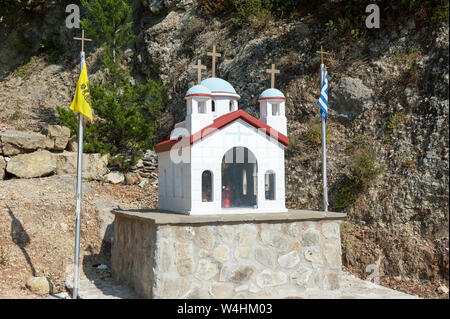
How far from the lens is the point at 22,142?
1263cm

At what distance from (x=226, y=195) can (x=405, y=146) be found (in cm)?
427

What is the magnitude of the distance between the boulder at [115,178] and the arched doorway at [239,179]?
211 inches

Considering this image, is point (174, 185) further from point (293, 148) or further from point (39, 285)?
point (293, 148)

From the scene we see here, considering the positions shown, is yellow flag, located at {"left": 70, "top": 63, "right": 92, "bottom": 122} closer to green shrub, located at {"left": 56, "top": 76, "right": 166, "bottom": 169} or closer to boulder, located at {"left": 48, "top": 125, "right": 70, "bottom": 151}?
green shrub, located at {"left": 56, "top": 76, "right": 166, "bottom": 169}

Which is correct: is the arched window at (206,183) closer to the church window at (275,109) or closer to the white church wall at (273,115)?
the white church wall at (273,115)

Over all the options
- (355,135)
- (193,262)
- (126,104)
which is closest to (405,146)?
(355,135)

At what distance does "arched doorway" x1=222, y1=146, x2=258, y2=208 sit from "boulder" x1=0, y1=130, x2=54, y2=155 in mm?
7122

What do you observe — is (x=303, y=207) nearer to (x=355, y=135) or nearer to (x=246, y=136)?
(x=355, y=135)

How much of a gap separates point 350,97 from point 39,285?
805 centimetres

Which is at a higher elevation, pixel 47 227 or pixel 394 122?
pixel 394 122

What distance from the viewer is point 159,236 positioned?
19.4 ft

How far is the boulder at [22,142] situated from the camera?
12.5 metres

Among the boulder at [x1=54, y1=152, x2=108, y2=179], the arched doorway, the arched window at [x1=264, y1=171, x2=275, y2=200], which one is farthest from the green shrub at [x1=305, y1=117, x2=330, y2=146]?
the boulder at [x1=54, y1=152, x2=108, y2=179]

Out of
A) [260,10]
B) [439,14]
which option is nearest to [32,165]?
[260,10]
